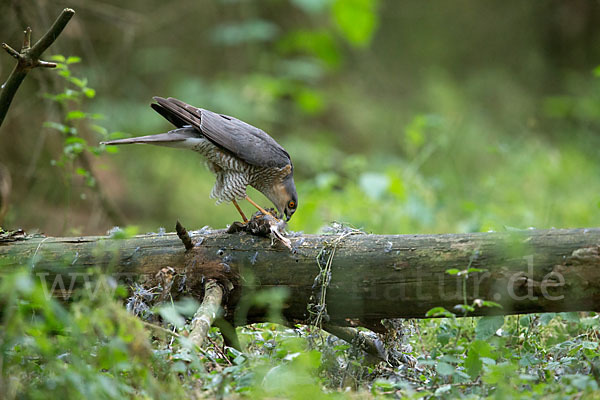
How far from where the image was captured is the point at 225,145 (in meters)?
3.83

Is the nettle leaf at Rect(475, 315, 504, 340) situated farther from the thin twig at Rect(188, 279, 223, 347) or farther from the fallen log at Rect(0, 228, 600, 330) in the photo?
the thin twig at Rect(188, 279, 223, 347)

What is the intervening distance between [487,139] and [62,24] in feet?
25.6

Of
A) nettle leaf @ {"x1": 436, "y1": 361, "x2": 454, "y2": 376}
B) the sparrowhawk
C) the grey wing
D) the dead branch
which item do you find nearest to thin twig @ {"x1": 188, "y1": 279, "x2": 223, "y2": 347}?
nettle leaf @ {"x1": 436, "y1": 361, "x2": 454, "y2": 376}

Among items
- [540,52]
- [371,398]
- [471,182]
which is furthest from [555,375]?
[540,52]

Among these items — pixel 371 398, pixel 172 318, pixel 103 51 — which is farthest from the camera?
pixel 103 51

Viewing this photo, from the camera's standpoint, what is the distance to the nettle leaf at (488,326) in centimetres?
270

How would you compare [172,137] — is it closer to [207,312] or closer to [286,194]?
[286,194]

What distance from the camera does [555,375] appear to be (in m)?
2.69

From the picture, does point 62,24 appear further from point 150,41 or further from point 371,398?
point 150,41

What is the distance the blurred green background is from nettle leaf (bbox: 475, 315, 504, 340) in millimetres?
2849

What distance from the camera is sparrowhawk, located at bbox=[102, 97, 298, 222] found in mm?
3768

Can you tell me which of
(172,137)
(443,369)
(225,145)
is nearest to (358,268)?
(443,369)

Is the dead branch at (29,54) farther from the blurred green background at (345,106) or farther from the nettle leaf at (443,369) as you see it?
the nettle leaf at (443,369)

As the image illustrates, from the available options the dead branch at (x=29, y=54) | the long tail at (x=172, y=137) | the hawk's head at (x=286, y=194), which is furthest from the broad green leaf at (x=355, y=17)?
the dead branch at (x=29, y=54)
